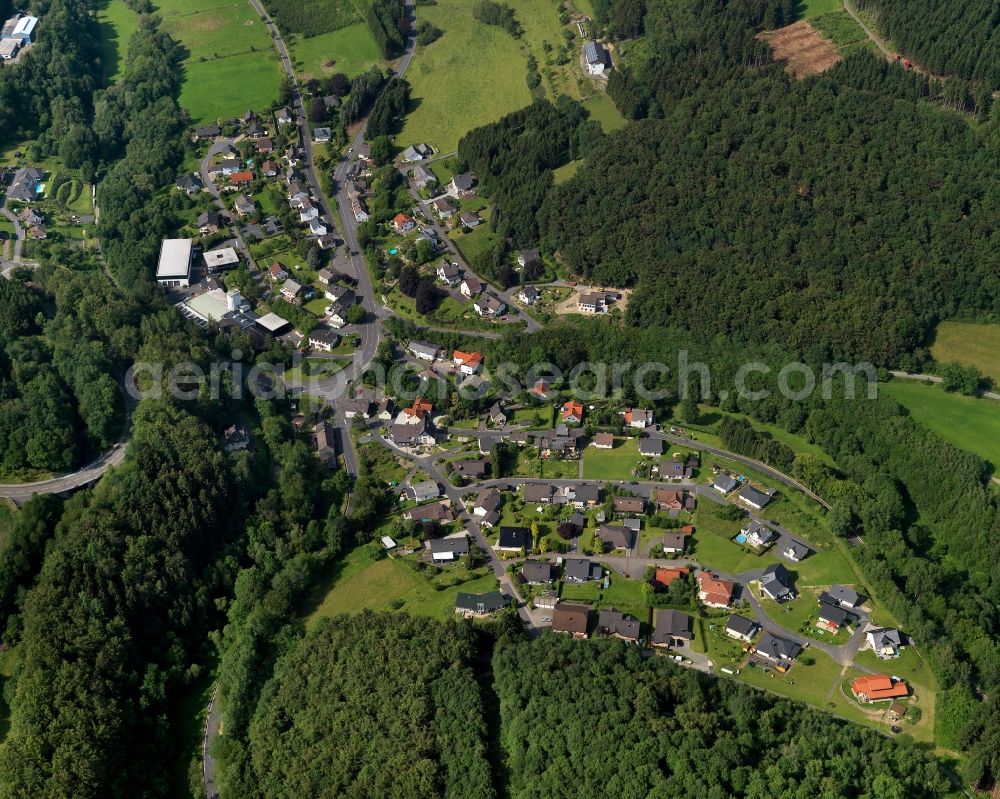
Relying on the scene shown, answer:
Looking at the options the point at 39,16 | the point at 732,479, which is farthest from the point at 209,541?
the point at 39,16

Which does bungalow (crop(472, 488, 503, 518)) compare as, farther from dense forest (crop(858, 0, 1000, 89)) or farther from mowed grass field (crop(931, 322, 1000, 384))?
dense forest (crop(858, 0, 1000, 89))

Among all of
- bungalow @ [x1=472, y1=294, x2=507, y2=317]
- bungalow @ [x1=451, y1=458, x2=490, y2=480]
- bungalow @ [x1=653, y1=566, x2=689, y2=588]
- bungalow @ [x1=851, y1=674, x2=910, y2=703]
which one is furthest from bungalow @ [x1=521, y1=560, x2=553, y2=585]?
bungalow @ [x1=472, y1=294, x2=507, y2=317]

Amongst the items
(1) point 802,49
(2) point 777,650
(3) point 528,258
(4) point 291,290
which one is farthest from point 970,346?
(4) point 291,290

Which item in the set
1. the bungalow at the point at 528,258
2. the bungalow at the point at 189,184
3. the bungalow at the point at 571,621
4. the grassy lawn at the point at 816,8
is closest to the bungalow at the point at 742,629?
the bungalow at the point at 571,621

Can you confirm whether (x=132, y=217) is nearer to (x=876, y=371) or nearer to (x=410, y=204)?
(x=410, y=204)

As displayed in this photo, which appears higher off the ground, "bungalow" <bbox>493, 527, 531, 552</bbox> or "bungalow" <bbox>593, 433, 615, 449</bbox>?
"bungalow" <bbox>593, 433, 615, 449</bbox>
